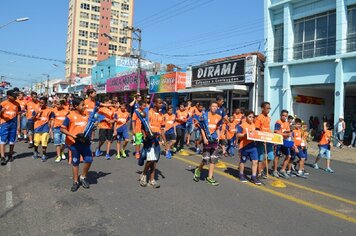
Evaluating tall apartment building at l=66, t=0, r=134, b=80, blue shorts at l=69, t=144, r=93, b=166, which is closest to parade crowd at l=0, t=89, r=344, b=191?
blue shorts at l=69, t=144, r=93, b=166

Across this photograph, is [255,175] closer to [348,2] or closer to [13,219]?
[13,219]

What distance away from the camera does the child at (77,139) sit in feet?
21.4

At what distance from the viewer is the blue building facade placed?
1775 cm

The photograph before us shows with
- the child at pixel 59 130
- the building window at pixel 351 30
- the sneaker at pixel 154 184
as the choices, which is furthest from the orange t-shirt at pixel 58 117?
the building window at pixel 351 30

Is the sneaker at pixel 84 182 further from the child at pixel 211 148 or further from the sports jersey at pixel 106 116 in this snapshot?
the sports jersey at pixel 106 116

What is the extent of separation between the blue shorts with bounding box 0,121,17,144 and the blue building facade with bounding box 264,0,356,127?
1550cm

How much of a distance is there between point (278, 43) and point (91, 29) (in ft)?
289

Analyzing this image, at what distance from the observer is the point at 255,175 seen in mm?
7539

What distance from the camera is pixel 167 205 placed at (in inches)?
220

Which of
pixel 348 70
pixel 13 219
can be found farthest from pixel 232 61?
pixel 13 219

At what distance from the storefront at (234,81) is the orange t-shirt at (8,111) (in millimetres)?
14965

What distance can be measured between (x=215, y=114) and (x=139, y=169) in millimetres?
2442

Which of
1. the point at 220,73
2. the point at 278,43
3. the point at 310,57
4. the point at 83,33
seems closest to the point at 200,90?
the point at 220,73

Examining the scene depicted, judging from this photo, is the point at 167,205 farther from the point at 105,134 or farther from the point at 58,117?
the point at 58,117
